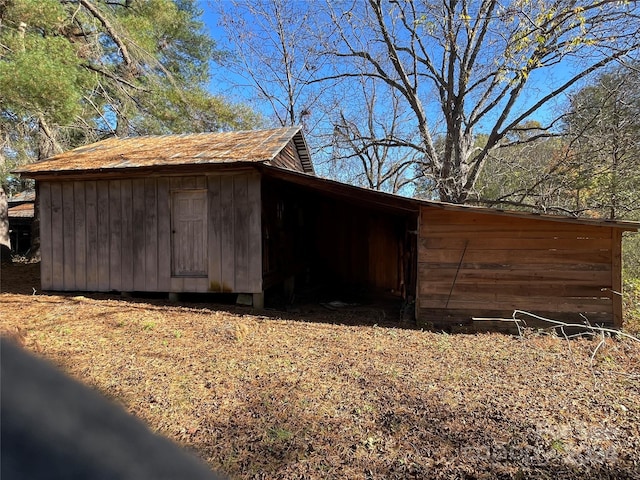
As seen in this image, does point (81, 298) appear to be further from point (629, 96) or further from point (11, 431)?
point (629, 96)

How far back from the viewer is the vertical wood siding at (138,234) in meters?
7.29

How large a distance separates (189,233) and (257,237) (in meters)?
1.44

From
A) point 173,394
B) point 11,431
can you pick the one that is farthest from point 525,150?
point 11,431

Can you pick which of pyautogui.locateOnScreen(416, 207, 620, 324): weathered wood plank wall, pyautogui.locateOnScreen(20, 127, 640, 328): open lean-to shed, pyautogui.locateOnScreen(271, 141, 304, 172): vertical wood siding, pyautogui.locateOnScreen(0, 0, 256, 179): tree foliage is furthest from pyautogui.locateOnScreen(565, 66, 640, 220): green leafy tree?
pyautogui.locateOnScreen(0, 0, 256, 179): tree foliage

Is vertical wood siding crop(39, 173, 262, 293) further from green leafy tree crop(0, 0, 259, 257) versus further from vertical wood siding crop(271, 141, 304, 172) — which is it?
green leafy tree crop(0, 0, 259, 257)

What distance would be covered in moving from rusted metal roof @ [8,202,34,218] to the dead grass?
16.4m

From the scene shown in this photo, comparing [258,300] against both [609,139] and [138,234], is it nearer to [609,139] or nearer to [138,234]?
[138,234]

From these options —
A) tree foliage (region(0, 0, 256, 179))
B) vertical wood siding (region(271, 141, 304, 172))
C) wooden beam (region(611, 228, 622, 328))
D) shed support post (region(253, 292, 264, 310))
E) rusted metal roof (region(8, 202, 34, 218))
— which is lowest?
shed support post (region(253, 292, 264, 310))

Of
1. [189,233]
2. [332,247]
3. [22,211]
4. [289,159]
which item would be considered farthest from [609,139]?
[22,211]

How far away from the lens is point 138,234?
769 centimetres

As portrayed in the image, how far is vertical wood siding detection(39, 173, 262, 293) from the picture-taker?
729 centimetres

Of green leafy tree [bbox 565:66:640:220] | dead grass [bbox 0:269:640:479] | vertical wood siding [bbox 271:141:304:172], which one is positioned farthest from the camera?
green leafy tree [bbox 565:66:640:220]

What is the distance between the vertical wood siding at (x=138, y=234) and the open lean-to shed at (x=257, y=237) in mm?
21

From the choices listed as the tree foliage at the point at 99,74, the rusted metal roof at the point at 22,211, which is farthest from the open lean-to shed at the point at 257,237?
the rusted metal roof at the point at 22,211
